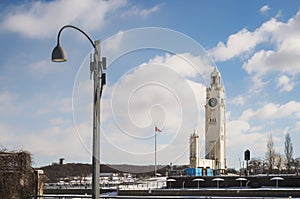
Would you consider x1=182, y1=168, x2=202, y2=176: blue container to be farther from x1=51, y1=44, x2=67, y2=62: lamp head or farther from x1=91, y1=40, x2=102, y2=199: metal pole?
x1=51, y1=44, x2=67, y2=62: lamp head

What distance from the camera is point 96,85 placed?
1376 centimetres

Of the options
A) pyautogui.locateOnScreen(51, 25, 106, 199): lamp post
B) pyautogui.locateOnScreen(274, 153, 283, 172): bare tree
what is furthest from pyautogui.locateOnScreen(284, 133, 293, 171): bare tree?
pyautogui.locateOnScreen(51, 25, 106, 199): lamp post

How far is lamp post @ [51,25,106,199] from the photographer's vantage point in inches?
525

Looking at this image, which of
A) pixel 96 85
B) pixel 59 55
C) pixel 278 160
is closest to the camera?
pixel 59 55

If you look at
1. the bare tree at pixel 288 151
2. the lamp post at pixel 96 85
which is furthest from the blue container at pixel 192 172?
the lamp post at pixel 96 85

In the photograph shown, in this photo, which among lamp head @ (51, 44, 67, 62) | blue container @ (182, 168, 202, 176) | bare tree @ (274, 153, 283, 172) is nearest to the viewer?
lamp head @ (51, 44, 67, 62)

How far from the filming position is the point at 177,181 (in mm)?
56906

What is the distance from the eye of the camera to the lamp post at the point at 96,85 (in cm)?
1333

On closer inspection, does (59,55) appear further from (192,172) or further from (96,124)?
(192,172)

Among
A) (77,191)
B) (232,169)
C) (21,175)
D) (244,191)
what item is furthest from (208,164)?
(21,175)

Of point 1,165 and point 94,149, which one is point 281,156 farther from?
point 94,149

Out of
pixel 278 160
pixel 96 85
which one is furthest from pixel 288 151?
pixel 96 85

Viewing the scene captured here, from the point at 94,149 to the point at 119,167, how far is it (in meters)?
0.99

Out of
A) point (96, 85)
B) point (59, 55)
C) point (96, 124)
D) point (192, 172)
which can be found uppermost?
point (59, 55)
